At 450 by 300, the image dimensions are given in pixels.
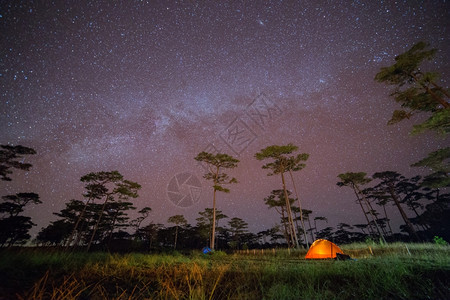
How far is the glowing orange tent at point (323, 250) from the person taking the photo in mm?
9947

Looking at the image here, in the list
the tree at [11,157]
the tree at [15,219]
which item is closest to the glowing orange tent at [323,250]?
the tree at [11,157]

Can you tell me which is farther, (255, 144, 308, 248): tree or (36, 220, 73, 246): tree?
(36, 220, 73, 246): tree

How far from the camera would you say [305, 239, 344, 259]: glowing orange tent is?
9.95 m

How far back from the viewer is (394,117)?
1133 cm

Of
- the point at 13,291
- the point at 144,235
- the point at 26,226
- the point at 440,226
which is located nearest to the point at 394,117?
the point at 13,291

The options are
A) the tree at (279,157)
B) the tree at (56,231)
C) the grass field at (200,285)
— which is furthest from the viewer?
the tree at (56,231)

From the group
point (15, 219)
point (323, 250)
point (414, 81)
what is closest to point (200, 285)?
point (323, 250)

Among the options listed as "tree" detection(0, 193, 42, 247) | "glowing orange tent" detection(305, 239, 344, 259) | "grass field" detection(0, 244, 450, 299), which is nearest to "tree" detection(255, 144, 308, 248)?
"glowing orange tent" detection(305, 239, 344, 259)

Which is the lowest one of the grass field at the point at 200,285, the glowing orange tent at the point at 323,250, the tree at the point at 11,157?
the grass field at the point at 200,285

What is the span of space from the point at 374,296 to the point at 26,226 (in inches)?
1657

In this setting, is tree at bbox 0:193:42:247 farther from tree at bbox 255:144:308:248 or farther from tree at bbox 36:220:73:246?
tree at bbox 255:144:308:248

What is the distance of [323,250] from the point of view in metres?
10.2

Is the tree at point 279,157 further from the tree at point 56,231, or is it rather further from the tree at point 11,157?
the tree at point 56,231

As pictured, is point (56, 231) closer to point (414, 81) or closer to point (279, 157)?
point (279, 157)
